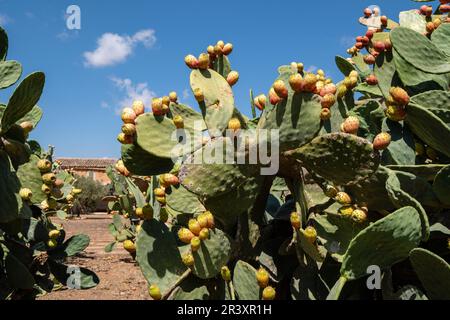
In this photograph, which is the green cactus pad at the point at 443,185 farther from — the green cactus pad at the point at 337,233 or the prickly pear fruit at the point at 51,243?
the prickly pear fruit at the point at 51,243

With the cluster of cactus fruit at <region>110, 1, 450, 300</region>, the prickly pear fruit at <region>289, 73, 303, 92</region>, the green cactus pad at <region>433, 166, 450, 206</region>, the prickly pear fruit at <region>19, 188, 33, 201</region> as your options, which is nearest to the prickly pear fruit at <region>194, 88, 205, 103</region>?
the cluster of cactus fruit at <region>110, 1, 450, 300</region>

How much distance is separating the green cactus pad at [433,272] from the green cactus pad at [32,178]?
1643 millimetres

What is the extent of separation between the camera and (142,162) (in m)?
1.67

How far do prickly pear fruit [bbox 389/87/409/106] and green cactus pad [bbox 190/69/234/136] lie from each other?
21.2 inches

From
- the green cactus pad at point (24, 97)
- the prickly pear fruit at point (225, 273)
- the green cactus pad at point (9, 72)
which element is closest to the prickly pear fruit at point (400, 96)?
the prickly pear fruit at point (225, 273)

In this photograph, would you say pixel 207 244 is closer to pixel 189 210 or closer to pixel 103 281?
pixel 189 210

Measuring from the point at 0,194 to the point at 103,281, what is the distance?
5.54m

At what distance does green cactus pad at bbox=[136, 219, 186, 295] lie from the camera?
167cm

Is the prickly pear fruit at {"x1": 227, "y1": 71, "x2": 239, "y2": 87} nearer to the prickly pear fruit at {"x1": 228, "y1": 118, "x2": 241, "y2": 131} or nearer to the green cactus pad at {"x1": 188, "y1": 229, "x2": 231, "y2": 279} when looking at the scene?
the prickly pear fruit at {"x1": 228, "y1": 118, "x2": 241, "y2": 131}

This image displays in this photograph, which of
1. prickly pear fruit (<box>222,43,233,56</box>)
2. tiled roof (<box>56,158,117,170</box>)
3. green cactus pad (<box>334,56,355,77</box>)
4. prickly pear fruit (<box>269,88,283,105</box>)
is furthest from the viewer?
tiled roof (<box>56,158,117,170</box>)

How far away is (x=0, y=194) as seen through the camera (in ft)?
6.21

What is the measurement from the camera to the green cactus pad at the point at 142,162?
1.63m
